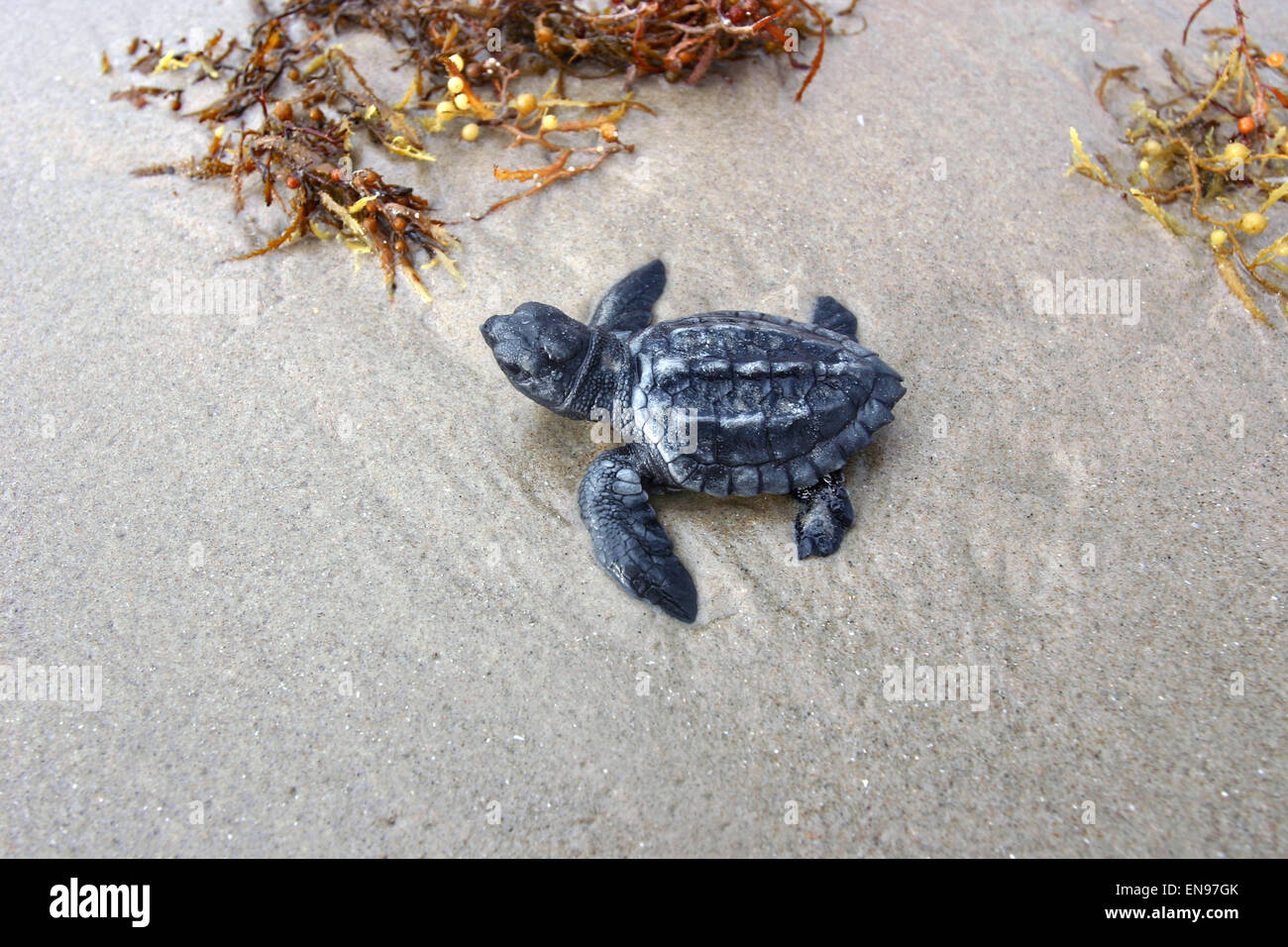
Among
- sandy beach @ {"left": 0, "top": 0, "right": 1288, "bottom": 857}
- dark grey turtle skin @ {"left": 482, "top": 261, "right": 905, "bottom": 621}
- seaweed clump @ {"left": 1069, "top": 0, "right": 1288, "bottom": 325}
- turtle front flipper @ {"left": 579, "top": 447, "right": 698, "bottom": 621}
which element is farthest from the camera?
seaweed clump @ {"left": 1069, "top": 0, "right": 1288, "bottom": 325}

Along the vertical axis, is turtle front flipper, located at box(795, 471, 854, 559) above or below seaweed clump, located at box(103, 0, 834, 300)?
below

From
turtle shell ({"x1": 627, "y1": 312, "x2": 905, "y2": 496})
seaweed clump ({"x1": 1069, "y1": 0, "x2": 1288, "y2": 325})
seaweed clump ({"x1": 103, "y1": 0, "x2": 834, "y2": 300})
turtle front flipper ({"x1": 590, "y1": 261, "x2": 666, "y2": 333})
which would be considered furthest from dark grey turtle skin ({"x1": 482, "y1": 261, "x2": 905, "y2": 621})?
seaweed clump ({"x1": 1069, "y1": 0, "x2": 1288, "y2": 325})

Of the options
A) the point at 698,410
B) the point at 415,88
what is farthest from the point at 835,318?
the point at 415,88

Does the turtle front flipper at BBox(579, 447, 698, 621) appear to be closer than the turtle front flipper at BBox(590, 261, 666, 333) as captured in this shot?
Yes

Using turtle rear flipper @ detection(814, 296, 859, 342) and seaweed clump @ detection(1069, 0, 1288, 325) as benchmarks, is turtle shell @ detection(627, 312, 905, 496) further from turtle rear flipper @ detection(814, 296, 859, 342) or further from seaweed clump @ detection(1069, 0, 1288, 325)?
seaweed clump @ detection(1069, 0, 1288, 325)

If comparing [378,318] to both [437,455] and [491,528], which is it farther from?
[491,528]

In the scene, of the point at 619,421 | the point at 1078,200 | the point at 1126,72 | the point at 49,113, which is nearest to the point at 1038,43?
the point at 1126,72

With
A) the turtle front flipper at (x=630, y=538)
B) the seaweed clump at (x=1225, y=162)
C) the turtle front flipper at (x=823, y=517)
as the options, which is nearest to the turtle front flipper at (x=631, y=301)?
the turtle front flipper at (x=630, y=538)
